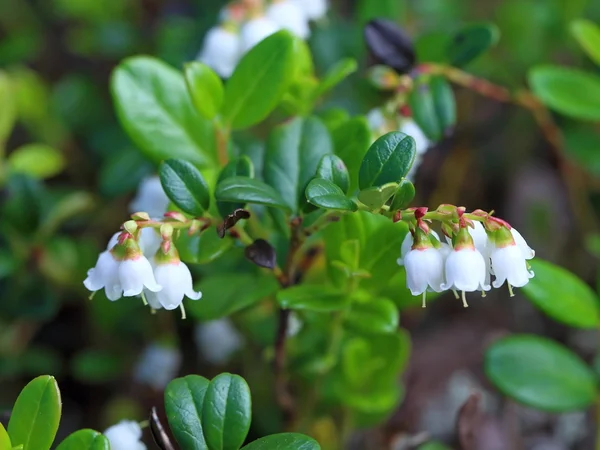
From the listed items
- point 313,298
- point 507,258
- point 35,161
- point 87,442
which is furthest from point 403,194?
point 35,161

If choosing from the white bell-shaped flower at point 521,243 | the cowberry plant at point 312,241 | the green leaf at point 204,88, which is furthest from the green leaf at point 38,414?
the white bell-shaped flower at point 521,243

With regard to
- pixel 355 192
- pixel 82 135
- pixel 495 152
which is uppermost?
pixel 355 192

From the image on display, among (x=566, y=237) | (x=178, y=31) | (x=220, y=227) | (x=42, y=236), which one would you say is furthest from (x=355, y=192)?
(x=566, y=237)

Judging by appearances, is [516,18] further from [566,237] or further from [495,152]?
[566,237]

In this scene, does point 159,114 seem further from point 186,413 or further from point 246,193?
point 186,413

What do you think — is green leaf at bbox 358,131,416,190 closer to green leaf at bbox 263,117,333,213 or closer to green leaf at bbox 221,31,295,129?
green leaf at bbox 263,117,333,213

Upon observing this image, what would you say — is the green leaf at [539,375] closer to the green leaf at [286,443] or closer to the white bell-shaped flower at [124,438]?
the green leaf at [286,443]

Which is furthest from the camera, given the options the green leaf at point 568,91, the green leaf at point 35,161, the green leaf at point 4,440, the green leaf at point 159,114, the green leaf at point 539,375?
the green leaf at point 35,161

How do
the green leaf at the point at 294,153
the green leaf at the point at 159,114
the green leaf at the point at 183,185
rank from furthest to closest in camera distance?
the green leaf at the point at 159,114 → the green leaf at the point at 294,153 → the green leaf at the point at 183,185
